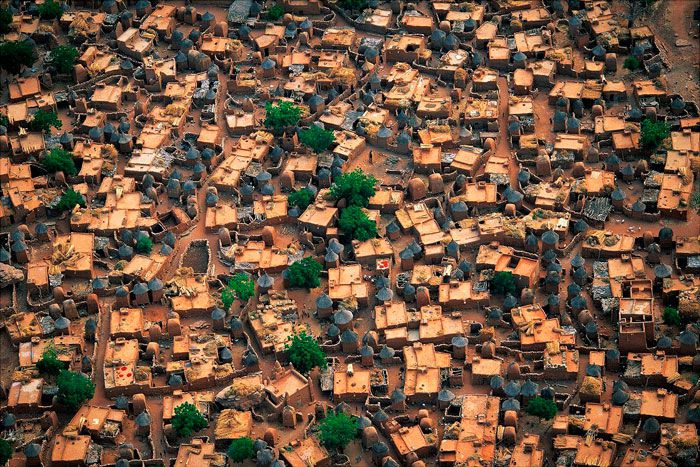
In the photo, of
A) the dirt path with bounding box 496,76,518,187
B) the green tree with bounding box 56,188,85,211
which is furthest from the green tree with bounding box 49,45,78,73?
the dirt path with bounding box 496,76,518,187

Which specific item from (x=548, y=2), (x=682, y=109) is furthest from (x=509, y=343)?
(x=548, y=2)

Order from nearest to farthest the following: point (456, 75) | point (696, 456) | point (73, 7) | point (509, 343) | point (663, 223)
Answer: point (696, 456) < point (509, 343) < point (663, 223) < point (456, 75) < point (73, 7)

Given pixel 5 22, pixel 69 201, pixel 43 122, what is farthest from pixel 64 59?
pixel 69 201

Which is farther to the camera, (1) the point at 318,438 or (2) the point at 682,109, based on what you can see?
(2) the point at 682,109

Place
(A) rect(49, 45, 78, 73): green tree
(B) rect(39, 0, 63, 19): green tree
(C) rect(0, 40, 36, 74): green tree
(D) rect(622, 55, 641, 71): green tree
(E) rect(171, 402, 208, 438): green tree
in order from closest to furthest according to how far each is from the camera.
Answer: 1. (E) rect(171, 402, 208, 438): green tree
2. (D) rect(622, 55, 641, 71): green tree
3. (C) rect(0, 40, 36, 74): green tree
4. (A) rect(49, 45, 78, 73): green tree
5. (B) rect(39, 0, 63, 19): green tree

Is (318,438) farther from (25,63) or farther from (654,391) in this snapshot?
(25,63)

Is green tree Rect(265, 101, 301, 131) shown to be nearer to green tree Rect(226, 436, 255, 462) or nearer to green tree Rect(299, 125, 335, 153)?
green tree Rect(299, 125, 335, 153)

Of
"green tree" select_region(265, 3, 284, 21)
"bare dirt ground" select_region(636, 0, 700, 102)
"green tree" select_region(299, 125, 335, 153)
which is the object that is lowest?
"green tree" select_region(299, 125, 335, 153)

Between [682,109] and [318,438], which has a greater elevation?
[682,109]
